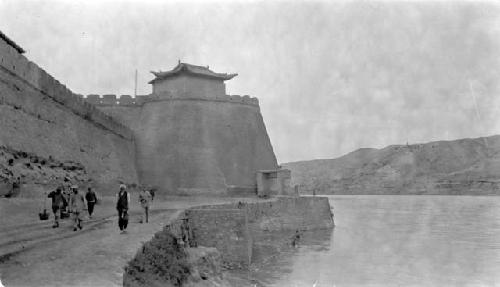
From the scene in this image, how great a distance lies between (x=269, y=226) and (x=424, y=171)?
8312 cm

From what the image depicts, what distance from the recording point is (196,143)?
27.6 metres

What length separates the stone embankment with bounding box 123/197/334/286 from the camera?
8.35 m

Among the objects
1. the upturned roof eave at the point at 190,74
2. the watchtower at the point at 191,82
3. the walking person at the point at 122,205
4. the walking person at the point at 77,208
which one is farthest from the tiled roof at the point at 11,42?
the upturned roof eave at the point at 190,74

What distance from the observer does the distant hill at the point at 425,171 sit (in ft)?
287

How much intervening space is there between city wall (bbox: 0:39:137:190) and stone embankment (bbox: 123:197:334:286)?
4.76 meters

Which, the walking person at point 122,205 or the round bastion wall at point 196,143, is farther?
the round bastion wall at point 196,143

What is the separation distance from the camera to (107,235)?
9.59 metres

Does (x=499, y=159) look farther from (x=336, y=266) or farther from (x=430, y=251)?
(x=336, y=266)

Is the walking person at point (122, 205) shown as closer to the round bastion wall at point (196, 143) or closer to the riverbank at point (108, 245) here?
the riverbank at point (108, 245)

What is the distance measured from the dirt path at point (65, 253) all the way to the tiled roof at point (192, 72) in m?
19.3

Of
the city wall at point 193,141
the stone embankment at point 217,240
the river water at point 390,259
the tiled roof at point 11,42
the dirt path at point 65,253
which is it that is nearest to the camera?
the dirt path at point 65,253

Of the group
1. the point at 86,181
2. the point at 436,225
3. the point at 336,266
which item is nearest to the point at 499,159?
the point at 436,225

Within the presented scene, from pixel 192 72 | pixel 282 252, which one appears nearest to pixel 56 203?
pixel 282 252

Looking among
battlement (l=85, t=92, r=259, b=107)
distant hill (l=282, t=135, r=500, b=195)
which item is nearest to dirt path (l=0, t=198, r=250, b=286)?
battlement (l=85, t=92, r=259, b=107)
